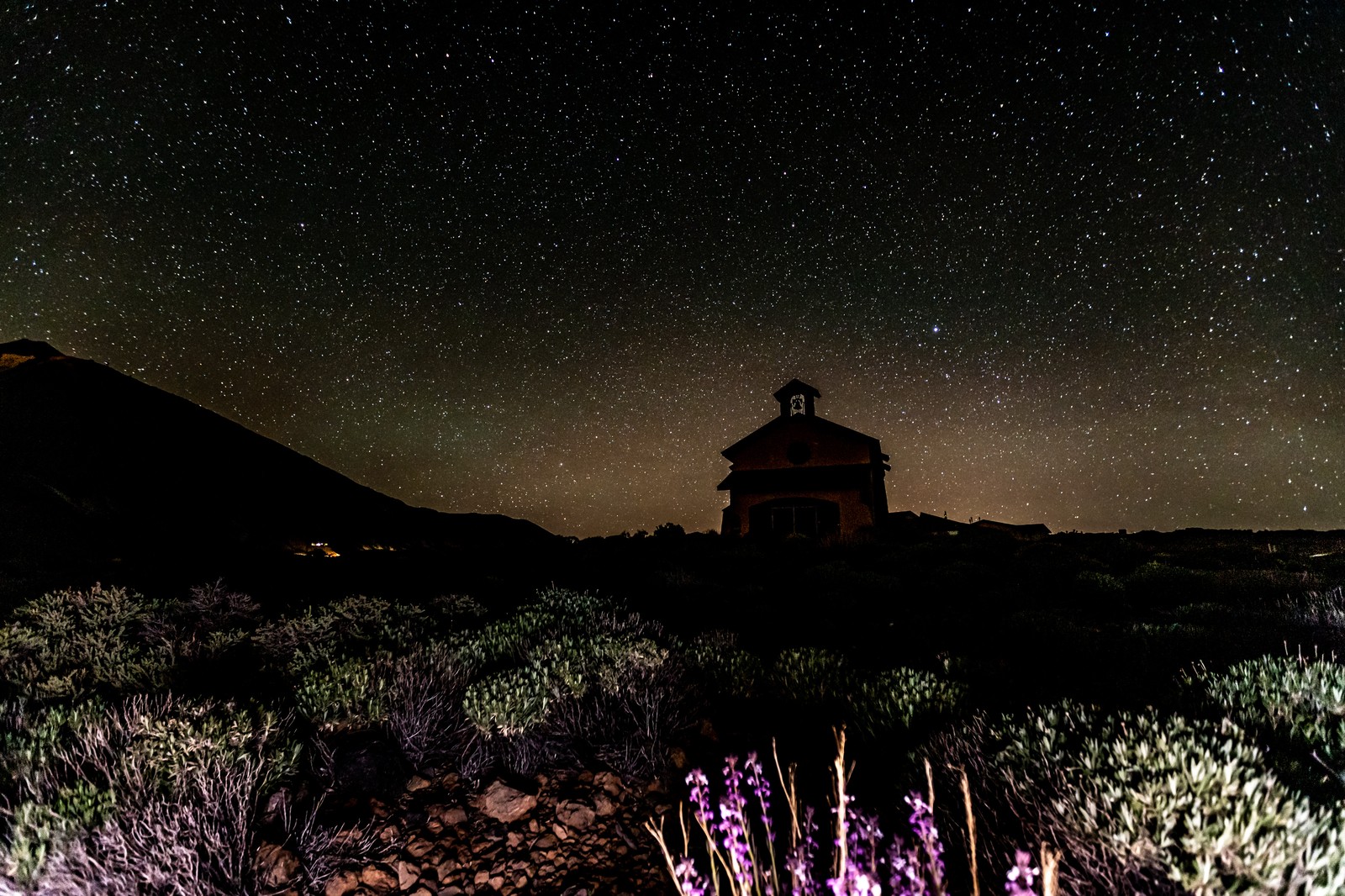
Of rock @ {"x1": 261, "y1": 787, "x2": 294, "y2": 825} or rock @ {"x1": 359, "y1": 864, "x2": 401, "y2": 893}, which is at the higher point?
rock @ {"x1": 261, "y1": 787, "x2": 294, "y2": 825}

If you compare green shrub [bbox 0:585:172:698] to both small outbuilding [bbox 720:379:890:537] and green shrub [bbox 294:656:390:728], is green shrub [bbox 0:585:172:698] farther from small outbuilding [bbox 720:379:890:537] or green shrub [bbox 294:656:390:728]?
small outbuilding [bbox 720:379:890:537]

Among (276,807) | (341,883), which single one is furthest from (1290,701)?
(276,807)

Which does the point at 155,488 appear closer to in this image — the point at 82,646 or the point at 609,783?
the point at 82,646

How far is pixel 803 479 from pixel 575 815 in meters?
21.8

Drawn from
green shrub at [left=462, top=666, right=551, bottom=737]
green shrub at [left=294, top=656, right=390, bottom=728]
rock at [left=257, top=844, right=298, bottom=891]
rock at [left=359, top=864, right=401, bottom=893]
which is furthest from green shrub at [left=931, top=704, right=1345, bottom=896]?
green shrub at [left=294, top=656, right=390, bottom=728]

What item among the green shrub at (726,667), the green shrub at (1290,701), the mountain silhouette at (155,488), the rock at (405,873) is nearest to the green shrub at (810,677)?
the green shrub at (726,667)

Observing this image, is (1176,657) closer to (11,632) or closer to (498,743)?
(498,743)

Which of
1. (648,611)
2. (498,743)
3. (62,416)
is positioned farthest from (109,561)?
(62,416)

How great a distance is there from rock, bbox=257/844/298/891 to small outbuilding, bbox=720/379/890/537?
2080 centimetres

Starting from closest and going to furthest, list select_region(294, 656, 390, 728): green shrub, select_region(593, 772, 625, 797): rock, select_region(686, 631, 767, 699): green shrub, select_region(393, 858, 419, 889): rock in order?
select_region(393, 858, 419, 889): rock, select_region(593, 772, 625, 797): rock, select_region(294, 656, 390, 728): green shrub, select_region(686, 631, 767, 699): green shrub

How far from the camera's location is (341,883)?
317 cm

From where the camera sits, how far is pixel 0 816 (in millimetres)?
3439

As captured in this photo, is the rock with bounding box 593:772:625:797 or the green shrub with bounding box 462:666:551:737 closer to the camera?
the rock with bounding box 593:772:625:797

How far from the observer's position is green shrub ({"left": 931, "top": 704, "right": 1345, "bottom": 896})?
7.12 ft
